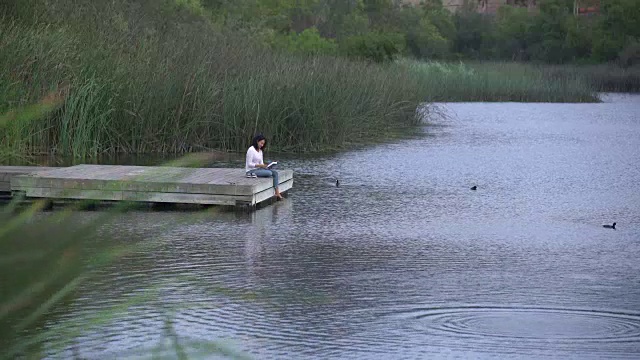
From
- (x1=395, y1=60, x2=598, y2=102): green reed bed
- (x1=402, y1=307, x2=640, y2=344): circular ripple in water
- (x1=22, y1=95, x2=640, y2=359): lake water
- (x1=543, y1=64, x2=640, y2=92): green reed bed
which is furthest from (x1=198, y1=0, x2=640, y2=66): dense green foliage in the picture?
(x1=402, y1=307, x2=640, y2=344): circular ripple in water

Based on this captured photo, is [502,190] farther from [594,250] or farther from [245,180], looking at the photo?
[594,250]

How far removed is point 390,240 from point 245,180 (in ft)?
8.99

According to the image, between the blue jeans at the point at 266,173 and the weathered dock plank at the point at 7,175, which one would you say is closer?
the weathered dock plank at the point at 7,175

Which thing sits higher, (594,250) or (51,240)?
(51,240)

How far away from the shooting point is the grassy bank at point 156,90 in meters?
18.4

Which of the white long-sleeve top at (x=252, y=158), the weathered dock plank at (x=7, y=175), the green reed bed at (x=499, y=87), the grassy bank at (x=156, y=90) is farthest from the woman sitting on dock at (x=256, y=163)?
the green reed bed at (x=499, y=87)

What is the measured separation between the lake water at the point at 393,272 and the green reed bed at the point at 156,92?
3072 mm

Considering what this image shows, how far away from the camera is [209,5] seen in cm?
5244

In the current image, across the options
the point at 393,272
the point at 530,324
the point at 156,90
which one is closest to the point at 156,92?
the point at 156,90

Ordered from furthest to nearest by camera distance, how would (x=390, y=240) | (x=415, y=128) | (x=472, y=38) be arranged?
(x=472, y=38) → (x=415, y=128) → (x=390, y=240)

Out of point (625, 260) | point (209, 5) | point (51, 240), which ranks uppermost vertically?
point (209, 5)

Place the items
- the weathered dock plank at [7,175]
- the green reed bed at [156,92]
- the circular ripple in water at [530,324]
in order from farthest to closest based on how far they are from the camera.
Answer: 1. the green reed bed at [156,92]
2. the weathered dock plank at [7,175]
3. the circular ripple in water at [530,324]

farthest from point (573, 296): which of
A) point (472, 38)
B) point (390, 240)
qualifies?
point (472, 38)

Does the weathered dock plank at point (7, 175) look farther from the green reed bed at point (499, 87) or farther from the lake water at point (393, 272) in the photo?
the green reed bed at point (499, 87)
